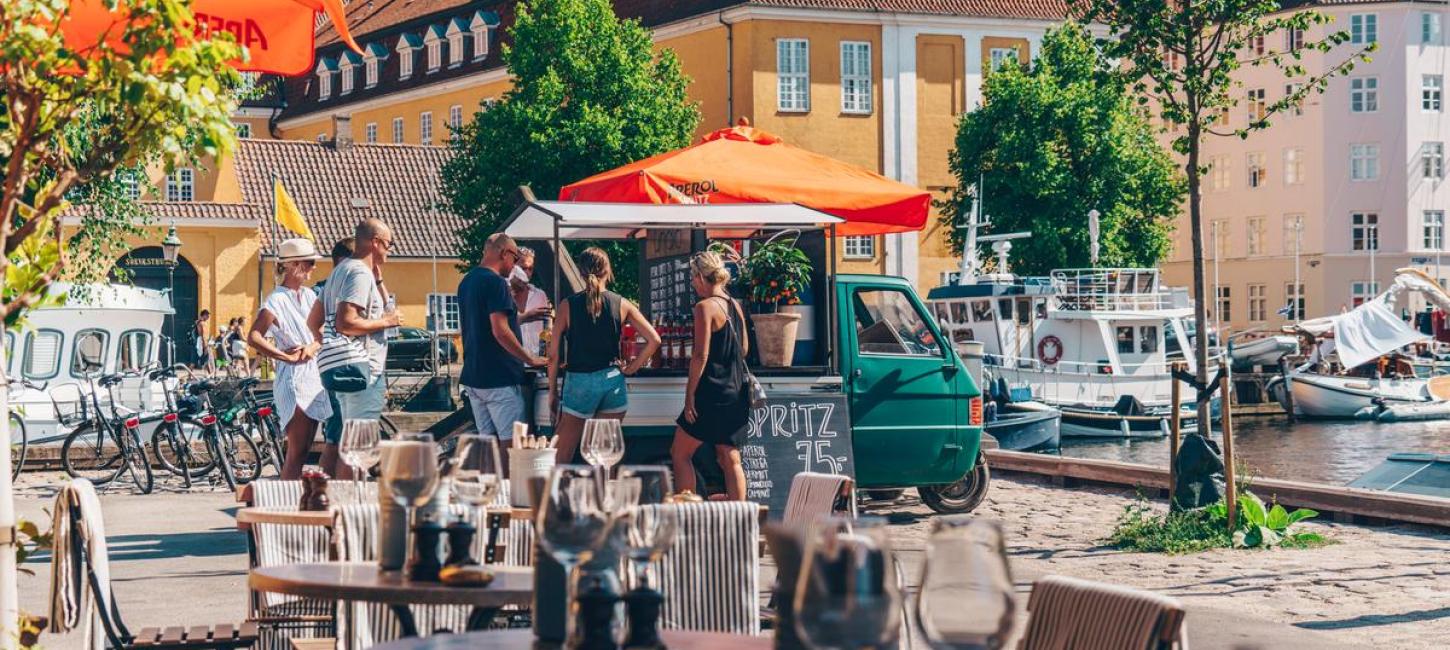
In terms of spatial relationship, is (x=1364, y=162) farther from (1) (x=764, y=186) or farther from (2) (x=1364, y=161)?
(1) (x=764, y=186)

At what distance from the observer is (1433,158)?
77.7 metres

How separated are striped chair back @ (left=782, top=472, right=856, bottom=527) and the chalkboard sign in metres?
5.51

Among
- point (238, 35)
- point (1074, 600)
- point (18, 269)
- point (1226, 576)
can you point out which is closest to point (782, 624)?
point (1074, 600)

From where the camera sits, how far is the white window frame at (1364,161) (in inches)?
3046

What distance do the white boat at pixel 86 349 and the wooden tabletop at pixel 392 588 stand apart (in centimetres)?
1737

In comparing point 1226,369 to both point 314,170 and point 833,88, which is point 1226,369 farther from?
point 314,170

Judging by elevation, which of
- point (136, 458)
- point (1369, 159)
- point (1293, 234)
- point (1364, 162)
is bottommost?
point (136, 458)

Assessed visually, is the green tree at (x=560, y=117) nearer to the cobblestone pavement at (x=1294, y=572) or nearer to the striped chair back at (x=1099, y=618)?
the cobblestone pavement at (x=1294, y=572)

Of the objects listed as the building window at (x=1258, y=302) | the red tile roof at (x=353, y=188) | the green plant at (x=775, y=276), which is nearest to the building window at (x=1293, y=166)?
the building window at (x=1258, y=302)

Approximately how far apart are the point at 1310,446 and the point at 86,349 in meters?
27.6

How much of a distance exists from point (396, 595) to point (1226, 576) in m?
7.99

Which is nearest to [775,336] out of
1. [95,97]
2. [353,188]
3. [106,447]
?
[95,97]

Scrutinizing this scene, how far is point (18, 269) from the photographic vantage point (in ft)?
18.1

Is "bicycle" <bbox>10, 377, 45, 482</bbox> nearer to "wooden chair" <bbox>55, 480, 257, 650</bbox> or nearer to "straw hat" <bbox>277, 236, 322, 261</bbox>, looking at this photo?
"straw hat" <bbox>277, 236, 322, 261</bbox>
